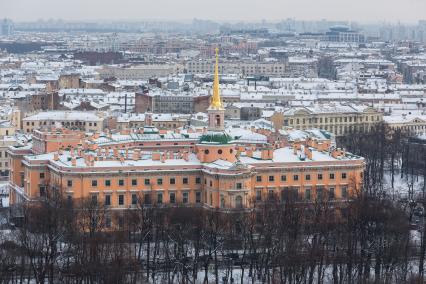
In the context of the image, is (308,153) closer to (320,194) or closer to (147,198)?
(320,194)

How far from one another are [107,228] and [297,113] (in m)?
35.2

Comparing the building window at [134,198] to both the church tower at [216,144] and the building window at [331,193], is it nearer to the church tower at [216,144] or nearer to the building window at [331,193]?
the church tower at [216,144]

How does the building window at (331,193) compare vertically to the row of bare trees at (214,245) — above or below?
above

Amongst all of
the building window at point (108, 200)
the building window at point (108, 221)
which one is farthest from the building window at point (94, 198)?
the building window at point (108, 221)

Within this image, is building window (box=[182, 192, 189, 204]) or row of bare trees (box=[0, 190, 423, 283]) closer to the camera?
row of bare trees (box=[0, 190, 423, 283])

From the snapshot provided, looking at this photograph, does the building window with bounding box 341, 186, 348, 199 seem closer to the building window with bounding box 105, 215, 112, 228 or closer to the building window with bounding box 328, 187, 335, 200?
the building window with bounding box 328, 187, 335, 200

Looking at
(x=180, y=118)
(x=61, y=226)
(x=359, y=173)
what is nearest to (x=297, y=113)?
(x=180, y=118)

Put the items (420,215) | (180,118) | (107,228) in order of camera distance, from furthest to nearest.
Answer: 1. (180,118)
2. (420,215)
3. (107,228)

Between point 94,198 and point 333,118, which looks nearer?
point 94,198

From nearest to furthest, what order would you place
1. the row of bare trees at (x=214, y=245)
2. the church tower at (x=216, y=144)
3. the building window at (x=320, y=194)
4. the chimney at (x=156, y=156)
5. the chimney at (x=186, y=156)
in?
the row of bare trees at (x=214, y=245)
the building window at (x=320, y=194)
the church tower at (x=216, y=144)
the chimney at (x=156, y=156)
the chimney at (x=186, y=156)

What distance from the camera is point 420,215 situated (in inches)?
2109

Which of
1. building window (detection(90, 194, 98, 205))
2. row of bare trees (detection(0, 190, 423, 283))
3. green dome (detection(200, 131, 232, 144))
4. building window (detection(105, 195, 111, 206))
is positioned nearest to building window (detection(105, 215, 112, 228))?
row of bare trees (detection(0, 190, 423, 283))

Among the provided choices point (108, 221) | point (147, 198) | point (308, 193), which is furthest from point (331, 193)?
point (108, 221)

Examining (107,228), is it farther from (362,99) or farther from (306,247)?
(362,99)
